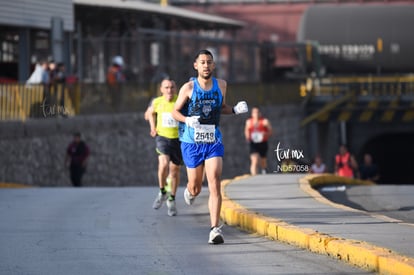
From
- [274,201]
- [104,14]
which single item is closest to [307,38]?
[104,14]

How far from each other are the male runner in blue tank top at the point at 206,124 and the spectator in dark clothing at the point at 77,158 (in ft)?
52.6

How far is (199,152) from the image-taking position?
12367 mm

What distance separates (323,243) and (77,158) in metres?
18.1

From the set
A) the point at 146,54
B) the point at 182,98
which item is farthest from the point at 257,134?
the point at 146,54

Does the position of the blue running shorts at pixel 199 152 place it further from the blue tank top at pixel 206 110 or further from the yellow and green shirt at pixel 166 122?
the yellow and green shirt at pixel 166 122

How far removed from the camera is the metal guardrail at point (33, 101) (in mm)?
27516

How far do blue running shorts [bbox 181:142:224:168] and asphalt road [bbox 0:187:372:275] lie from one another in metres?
0.82

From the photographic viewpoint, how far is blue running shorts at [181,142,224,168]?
40.4 ft

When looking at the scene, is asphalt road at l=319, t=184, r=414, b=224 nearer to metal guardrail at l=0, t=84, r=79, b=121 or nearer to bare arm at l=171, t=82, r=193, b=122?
bare arm at l=171, t=82, r=193, b=122

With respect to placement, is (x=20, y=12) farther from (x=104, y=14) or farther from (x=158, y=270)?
(x=158, y=270)

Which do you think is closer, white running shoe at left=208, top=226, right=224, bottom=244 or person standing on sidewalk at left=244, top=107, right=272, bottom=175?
white running shoe at left=208, top=226, right=224, bottom=244

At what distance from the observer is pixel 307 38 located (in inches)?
1913

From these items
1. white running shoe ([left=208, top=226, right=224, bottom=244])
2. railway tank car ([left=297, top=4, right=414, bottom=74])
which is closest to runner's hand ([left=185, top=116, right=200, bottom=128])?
white running shoe ([left=208, top=226, right=224, bottom=244])

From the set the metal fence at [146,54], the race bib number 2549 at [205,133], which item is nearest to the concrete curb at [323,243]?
the race bib number 2549 at [205,133]
